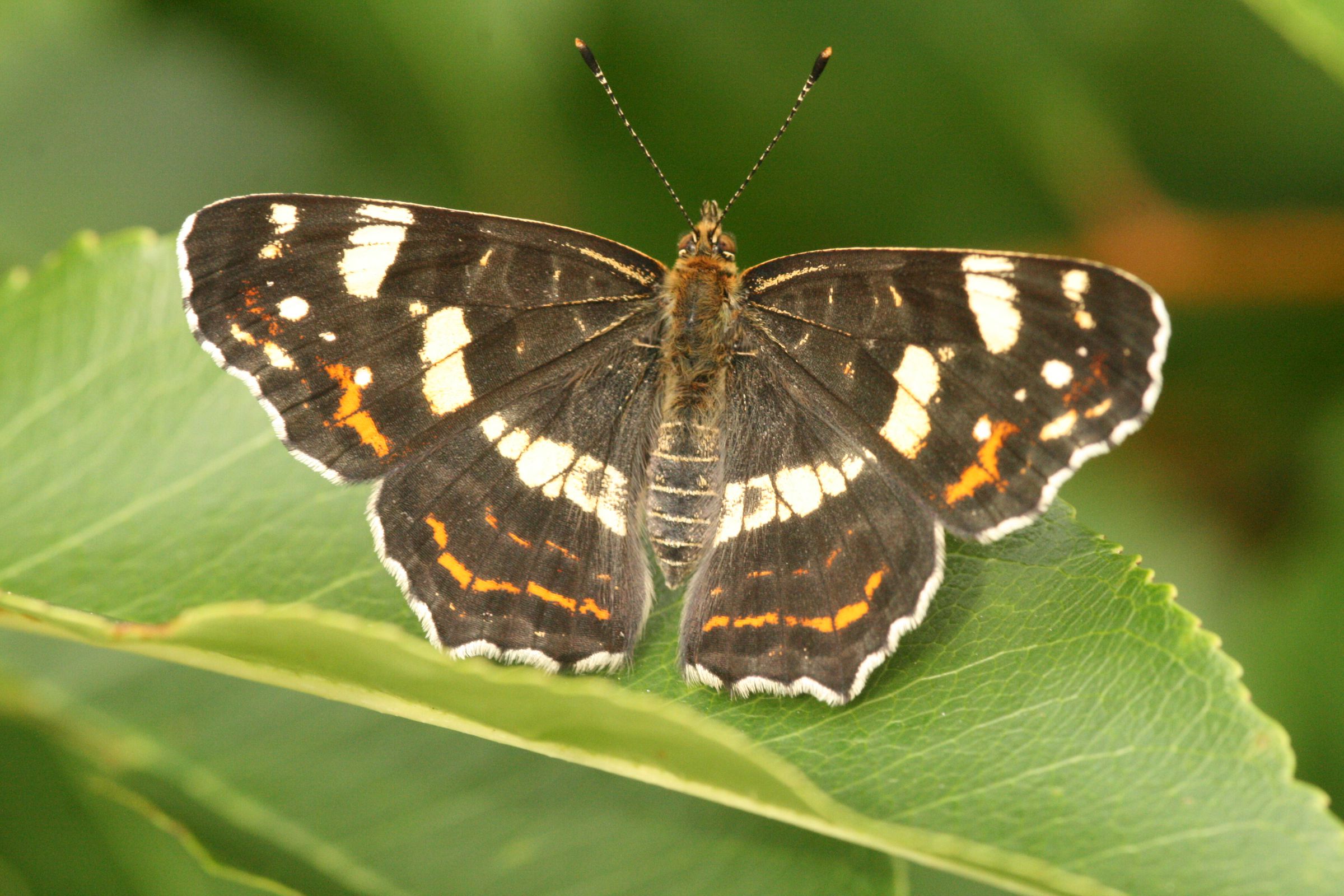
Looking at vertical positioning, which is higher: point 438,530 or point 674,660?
point 438,530

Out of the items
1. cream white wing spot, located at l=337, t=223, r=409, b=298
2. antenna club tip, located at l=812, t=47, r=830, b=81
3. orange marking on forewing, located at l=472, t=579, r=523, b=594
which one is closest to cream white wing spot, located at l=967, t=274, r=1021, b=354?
antenna club tip, located at l=812, t=47, r=830, b=81

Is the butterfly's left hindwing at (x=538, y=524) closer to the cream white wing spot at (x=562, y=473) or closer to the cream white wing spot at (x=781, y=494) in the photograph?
the cream white wing spot at (x=562, y=473)

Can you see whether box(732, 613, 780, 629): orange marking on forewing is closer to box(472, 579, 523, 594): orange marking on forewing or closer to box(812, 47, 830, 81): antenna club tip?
box(472, 579, 523, 594): orange marking on forewing

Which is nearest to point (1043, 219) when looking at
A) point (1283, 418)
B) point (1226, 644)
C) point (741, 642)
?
point (1283, 418)

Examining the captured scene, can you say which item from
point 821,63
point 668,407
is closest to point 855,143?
point 821,63

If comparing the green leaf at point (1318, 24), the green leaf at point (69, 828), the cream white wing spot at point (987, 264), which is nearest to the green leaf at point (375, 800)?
the green leaf at point (69, 828)

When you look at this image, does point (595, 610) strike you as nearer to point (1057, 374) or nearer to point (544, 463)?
point (544, 463)

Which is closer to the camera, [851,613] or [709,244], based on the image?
[851,613]
